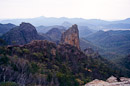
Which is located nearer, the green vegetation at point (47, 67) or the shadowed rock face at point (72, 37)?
the green vegetation at point (47, 67)

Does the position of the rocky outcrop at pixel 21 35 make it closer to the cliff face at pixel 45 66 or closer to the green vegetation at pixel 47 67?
the cliff face at pixel 45 66

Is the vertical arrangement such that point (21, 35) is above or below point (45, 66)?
above

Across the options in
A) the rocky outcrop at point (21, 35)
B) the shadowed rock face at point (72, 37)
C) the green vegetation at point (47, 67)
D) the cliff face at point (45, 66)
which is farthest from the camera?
the rocky outcrop at point (21, 35)

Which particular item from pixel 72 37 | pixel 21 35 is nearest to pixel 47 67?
pixel 72 37

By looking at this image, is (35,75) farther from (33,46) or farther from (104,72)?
(104,72)

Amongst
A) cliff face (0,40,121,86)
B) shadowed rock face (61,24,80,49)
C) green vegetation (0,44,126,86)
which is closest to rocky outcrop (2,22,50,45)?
shadowed rock face (61,24,80,49)

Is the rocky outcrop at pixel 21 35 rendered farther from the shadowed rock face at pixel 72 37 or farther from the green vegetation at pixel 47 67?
the green vegetation at pixel 47 67

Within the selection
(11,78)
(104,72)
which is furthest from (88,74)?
(11,78)

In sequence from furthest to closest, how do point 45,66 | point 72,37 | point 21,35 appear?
point 21,35
point 72,37
point 45,66

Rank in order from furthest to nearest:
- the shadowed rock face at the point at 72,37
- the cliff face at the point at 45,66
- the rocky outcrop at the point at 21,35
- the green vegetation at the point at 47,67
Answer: the rocky outcrop at the point at 21,35 → the shadowed rock face at the point at 72,37 → the green vegetation at the point at 47,67 → the cliff face at the point at 45,66

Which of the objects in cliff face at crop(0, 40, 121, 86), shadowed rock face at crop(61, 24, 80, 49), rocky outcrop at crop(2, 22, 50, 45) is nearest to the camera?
cliff face at crop(0, 40, 121, 86)

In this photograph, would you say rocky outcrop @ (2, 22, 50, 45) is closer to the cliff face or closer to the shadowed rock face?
the shadowed rock face

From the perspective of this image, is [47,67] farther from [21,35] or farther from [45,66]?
[21,35]

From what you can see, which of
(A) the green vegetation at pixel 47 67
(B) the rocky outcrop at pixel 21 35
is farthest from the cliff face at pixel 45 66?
(B) the rocky outcrop at pixel 21 35
